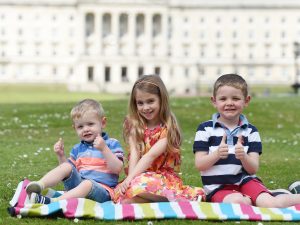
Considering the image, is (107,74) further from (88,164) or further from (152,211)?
(152,211)

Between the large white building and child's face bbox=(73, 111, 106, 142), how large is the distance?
4172 inches

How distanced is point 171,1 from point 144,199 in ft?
381

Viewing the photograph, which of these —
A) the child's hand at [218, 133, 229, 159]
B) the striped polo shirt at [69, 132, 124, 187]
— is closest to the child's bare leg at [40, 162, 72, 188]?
the striped polo shirt at [69, 132, 124, 187]

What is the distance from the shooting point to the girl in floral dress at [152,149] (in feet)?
39.2

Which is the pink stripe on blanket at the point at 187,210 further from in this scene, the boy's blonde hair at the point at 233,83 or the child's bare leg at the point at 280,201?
the boy's blonde hair at the point at 233,83

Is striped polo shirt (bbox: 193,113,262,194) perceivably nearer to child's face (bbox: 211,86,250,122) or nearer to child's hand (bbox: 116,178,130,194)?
child's face (bbox: 211,86,250,122)

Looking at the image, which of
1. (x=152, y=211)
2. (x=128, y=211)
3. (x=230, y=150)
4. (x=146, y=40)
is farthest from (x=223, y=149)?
(x=146, y=40)

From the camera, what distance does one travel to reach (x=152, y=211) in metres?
11.1

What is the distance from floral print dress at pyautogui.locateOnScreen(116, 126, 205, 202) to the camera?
1191 cm

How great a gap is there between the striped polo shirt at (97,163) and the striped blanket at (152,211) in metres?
0.99

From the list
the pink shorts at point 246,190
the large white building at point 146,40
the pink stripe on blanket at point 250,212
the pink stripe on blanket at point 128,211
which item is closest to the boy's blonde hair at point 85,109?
the pink stripe on blanket at point 128,211

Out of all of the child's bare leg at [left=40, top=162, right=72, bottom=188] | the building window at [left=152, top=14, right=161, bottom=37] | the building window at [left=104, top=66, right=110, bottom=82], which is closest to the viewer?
the child's bare leg at [left=40, top=162, right=72, bottom=188]

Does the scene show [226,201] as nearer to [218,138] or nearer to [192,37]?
[218,138]

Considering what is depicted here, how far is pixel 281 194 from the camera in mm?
12062
